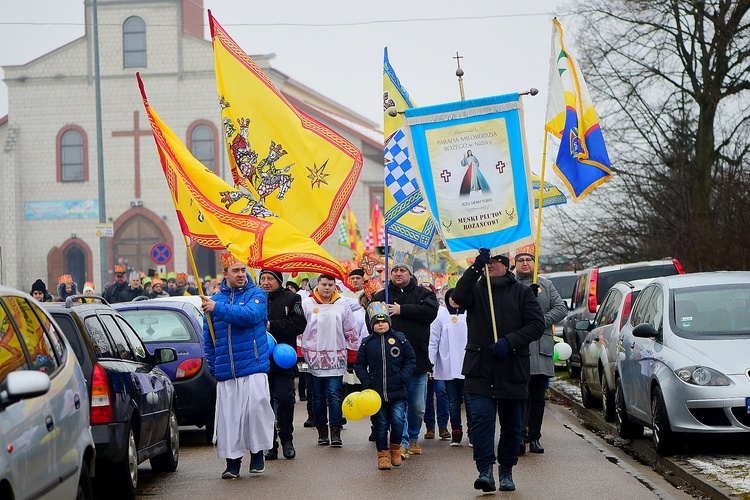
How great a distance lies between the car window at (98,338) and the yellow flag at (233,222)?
1787mm

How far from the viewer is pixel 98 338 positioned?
10.3 m

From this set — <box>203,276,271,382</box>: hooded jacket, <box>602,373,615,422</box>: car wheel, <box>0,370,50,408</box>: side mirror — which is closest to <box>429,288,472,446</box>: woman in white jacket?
<box>602,373,615,422</box>: car wheel

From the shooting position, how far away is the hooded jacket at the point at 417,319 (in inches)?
523

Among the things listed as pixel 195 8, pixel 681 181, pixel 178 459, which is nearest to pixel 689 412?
pixel 178 459

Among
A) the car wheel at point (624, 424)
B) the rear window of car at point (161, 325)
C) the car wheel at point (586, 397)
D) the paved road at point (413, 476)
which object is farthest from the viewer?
the car wheel at point (586, 397)

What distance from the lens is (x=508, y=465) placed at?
10477 mm

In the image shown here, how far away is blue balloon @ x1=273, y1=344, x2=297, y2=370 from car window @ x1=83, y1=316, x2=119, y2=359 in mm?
2668

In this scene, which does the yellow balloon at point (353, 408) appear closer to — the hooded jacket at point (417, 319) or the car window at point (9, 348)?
the hooded jacket at point (417, 319)

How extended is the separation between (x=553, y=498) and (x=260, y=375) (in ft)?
9.85

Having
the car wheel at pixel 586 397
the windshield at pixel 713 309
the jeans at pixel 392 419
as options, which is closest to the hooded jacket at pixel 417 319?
the jeans at pixel 392 419

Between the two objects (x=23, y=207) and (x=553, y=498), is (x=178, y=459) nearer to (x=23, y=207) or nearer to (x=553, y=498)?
(x=553, y=498)

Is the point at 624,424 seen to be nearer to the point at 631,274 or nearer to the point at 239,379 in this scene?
the point at 239,379

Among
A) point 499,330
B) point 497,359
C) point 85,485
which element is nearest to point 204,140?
point 499,330

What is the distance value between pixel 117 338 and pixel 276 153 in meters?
4.44
